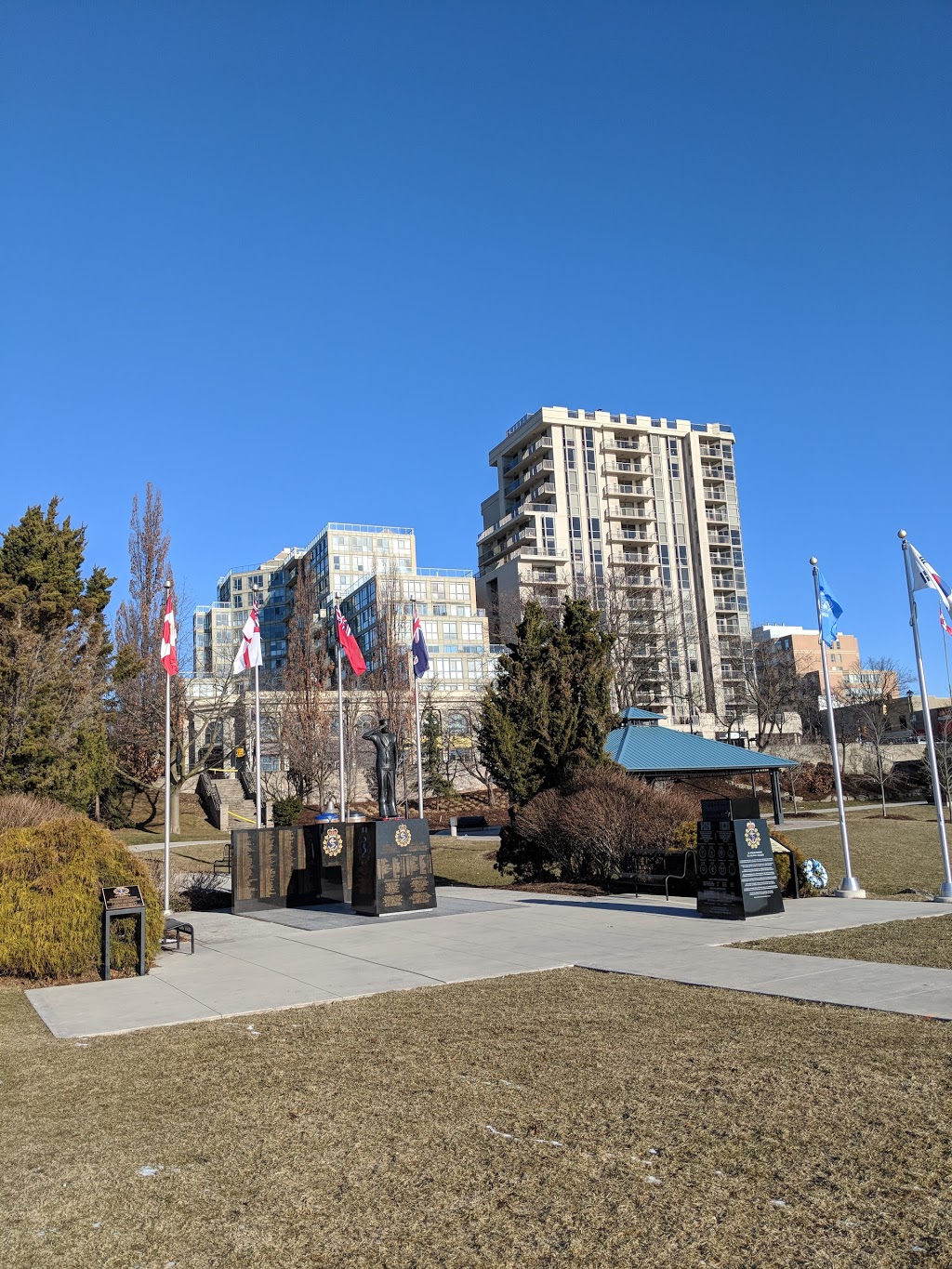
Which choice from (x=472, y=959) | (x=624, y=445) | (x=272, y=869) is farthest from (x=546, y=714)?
(x=624, y=445)

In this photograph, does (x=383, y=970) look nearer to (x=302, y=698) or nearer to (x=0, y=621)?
(x=0, y=621)

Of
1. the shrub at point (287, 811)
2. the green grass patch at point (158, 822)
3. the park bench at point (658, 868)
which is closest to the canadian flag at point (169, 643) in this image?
the park bench at point (658, 868)

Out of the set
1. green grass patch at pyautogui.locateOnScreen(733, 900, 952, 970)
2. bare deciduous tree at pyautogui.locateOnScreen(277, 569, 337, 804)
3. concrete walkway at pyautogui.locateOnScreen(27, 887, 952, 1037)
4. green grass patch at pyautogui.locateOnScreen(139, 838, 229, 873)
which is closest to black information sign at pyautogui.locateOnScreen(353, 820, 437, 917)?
concrete walkway at pyautogui.locateOnScreen(27, 887, 952, 1037)

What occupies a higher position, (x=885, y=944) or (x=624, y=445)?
(x=624, y=445)

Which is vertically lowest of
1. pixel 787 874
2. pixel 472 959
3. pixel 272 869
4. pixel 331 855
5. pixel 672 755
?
pixel 472 959

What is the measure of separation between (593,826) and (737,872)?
5.67m

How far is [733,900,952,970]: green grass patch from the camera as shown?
35.2 ft

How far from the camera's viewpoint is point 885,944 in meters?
11.8

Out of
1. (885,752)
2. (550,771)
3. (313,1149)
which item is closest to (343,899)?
(550,771)

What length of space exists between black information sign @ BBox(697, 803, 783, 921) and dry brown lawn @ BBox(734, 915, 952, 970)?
2080 millimetres

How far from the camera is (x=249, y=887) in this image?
20125 millimetres

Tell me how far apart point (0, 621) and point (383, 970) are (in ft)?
57.2

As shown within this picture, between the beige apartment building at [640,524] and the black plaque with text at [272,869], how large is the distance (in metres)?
64.1

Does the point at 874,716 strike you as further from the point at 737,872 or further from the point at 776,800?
the point at 737,872
